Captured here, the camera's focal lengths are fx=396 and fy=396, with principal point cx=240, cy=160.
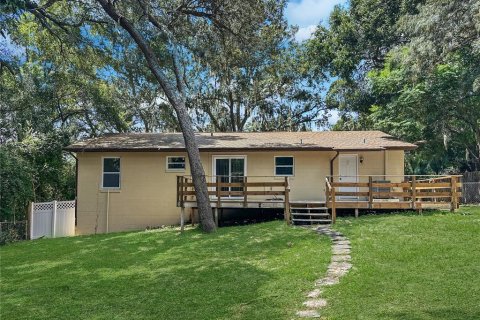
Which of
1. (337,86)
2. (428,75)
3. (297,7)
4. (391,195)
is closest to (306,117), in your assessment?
(337,86)

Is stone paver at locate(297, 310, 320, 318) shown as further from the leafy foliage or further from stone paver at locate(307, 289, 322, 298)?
the leafy foliage

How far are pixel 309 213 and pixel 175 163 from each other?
593 centimetres

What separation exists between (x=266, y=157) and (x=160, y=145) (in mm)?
4256

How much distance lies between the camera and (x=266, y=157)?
1577 cm

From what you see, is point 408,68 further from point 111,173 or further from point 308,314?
point 308,314

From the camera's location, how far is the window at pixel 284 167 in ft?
51.5

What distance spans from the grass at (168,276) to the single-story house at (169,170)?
3.90 meters

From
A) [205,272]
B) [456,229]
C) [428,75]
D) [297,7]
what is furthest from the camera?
[297,7]

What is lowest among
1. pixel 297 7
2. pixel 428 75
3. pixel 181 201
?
pixel 181 201

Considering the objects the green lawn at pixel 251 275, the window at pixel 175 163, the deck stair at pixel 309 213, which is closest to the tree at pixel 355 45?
the deck stair at pixel 309 213

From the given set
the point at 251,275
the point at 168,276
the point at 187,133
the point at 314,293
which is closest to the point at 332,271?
the point at 314,293

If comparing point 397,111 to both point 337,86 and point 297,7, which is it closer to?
point 337,86

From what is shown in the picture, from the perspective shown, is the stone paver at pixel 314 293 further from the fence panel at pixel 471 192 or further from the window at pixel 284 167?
the fence panel at pixel 471 192

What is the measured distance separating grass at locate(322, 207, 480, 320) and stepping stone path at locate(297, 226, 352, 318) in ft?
0.48
